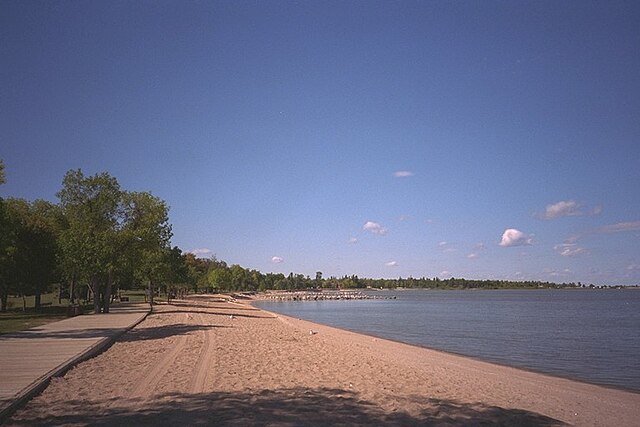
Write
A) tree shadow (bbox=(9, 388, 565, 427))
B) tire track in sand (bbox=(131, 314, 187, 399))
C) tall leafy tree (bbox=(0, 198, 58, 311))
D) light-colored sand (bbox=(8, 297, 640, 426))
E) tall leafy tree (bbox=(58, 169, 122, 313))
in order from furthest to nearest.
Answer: tall leafy tree (bbox=(0, 198, 58, 311)) < tall leafy tree (bbox=(58, 169, 122, 313)) < tire track in sand (bbox=(131, 314, 187, 399)) < light-colored sand (bbox=(8, 297, 640, 426)) < tree shadow (bbox=(9, 388, 565, 427))

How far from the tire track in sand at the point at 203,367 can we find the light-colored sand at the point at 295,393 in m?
0.03

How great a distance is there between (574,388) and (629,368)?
841 centimetres

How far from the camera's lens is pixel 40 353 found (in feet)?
48.3

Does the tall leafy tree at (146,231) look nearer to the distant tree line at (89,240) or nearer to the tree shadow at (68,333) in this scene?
the distant tree line at (89,240)

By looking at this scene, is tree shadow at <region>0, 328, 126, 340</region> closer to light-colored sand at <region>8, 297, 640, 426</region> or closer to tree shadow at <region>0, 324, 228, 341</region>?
tree shadow at <region>0, 324, 228, 341</region>

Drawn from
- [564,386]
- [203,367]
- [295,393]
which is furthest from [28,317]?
[564,386]

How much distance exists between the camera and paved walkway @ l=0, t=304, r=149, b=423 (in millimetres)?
9743

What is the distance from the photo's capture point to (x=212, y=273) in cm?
12162

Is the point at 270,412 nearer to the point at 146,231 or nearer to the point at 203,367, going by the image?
the point at 203,367

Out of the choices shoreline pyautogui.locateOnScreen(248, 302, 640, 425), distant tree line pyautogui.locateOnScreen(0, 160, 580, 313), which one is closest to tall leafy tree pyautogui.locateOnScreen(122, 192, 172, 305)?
distant tree line pyautogui.locateOnScreen(0, 160, 580, 313)

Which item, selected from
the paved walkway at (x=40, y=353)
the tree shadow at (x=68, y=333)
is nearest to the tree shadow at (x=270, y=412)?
the paved walkway at (x=40, y=353)

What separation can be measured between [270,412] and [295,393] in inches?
73.2

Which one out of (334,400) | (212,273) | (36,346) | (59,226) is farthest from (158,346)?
(212,273)

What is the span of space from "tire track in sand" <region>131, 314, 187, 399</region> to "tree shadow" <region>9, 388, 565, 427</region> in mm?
648
